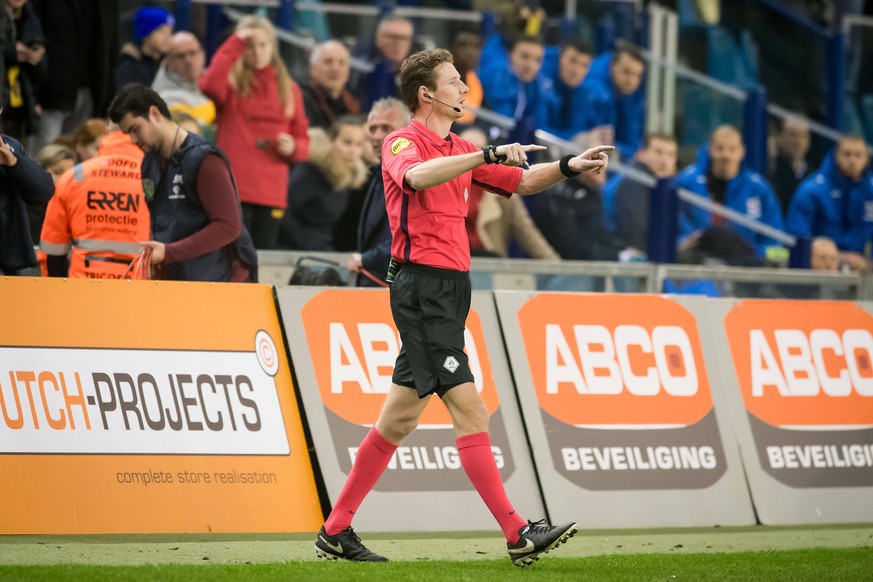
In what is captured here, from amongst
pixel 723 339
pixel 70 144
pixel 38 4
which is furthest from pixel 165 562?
pixel 38 4

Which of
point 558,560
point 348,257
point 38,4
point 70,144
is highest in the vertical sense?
point 38,4

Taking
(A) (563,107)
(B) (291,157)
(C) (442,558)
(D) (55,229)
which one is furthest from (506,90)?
(C) (442,558)

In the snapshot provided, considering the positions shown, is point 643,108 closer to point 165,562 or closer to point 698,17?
point 698,17

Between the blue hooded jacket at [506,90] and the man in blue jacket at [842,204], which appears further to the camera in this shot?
the man in blue jacket at [842,204]

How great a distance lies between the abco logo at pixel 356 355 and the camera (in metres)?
8.16

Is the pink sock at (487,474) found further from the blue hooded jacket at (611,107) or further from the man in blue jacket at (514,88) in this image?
the blue hooded jacket at (611,107)

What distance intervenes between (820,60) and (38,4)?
9.22 m

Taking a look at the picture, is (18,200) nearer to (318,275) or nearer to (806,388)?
(318,275)

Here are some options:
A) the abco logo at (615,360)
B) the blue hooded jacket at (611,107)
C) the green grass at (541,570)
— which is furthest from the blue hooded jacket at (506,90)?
the green grass at (541,570)

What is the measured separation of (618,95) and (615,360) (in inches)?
227

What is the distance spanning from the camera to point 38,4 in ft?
36.1

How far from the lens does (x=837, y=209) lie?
1405 centimetres

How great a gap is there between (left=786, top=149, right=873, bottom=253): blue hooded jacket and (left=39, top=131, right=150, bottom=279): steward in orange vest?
720cm

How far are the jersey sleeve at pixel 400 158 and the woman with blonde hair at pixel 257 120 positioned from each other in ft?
14.4
